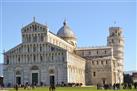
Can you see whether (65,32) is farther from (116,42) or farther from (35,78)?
(35,78)

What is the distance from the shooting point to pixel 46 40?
85.1 metres

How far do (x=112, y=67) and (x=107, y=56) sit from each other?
16.1 ft

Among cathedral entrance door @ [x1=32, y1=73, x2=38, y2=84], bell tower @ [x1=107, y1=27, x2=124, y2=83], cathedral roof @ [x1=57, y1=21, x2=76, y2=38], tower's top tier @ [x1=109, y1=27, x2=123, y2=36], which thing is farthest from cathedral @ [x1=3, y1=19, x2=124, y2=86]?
tower's top tier @ [x1=109, y1=27, x2=123, y2=36]

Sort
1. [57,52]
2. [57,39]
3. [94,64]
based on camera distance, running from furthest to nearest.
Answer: [94,64], [57,39], [57,52]

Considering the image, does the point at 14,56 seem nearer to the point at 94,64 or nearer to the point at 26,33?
the point at 26,33

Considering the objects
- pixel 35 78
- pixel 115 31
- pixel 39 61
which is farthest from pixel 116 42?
pixel 35 78

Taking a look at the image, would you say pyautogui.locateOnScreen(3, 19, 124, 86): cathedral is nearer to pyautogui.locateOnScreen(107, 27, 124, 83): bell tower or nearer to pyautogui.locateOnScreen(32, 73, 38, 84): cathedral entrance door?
pyautogui.locateOnScreen(32, 73, 38, 84): cathedral entrance door

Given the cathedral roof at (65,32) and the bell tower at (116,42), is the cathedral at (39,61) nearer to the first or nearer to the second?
the cathedral roof at (65,32)

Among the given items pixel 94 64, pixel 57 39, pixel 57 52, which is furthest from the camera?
pixel 94 64

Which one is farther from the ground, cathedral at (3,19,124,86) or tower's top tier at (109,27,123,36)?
tower's top tier at (109,27,123,36)

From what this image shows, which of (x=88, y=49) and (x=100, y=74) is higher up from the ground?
(x=88, y=49)

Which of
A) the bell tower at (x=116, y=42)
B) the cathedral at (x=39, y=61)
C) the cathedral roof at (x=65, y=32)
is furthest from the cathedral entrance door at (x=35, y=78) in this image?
the bell tower at (x=116, y=42)

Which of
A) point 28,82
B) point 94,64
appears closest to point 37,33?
A: point 28,82

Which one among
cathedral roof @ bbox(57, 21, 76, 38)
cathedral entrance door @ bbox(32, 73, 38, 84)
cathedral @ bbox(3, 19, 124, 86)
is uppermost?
cathedral roof @ bbox(57, 21, 76, 38)
